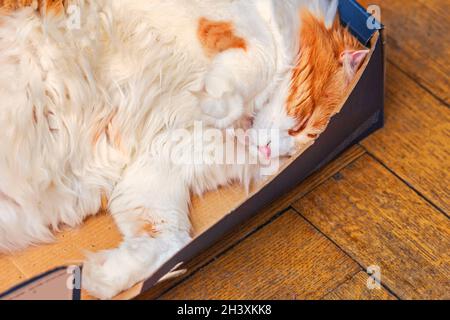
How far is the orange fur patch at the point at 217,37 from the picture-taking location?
4.28 feet

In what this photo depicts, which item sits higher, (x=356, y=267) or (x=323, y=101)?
(x=323, y=101)

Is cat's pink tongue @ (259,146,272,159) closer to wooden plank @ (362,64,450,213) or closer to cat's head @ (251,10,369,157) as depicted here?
cat's head @ (251,10,369,157)

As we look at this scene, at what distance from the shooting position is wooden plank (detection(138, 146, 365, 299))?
1300mm

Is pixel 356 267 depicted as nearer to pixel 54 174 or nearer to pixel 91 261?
pixel 91 261

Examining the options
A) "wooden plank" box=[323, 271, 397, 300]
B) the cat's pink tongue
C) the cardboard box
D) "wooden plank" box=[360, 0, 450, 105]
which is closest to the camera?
the cardboard box

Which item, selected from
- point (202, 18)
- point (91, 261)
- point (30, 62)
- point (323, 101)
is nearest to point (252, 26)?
point (202, 18)

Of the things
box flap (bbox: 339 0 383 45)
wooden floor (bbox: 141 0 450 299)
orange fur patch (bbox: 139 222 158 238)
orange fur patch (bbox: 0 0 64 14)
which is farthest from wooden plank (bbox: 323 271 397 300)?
orange fur patch (bbox: 0 0 64 14)

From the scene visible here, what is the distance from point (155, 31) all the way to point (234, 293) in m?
0.53

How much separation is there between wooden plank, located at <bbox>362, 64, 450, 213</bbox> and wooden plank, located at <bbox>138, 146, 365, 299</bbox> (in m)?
0.07

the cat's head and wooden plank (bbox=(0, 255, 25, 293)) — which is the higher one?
the cat's head

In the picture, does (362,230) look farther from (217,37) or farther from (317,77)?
(217,37)

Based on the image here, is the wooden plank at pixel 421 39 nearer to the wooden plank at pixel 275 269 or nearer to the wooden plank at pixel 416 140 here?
the wooden plank at pixel 416 140

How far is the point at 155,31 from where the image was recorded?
1312 mm
